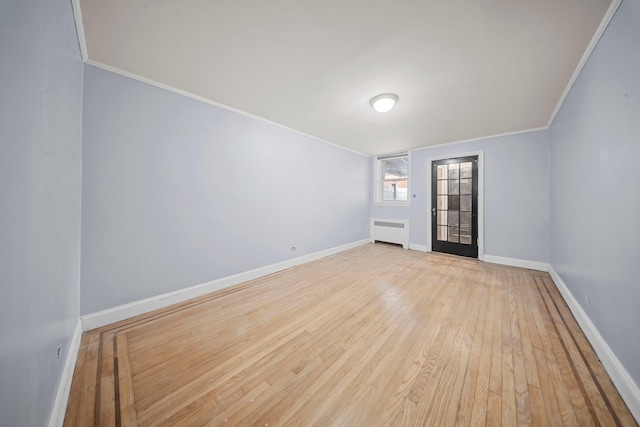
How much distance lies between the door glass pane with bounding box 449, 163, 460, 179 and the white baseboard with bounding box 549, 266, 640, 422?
115 inches

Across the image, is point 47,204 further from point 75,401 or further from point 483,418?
point 483,418

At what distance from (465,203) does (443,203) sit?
16.6 inches

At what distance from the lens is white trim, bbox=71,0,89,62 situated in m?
1.49

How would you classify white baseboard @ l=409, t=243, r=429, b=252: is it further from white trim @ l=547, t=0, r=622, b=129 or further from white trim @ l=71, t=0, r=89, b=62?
white trim @ l=71, t=0, r=89, b=62

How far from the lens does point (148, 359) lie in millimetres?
1656

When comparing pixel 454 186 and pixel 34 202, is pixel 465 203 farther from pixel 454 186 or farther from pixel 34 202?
pixel 34 202

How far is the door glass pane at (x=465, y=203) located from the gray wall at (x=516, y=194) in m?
0.27

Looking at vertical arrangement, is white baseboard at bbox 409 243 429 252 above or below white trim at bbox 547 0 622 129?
below

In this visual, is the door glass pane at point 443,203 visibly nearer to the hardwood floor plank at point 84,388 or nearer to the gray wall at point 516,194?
the gray wall at point 516,194

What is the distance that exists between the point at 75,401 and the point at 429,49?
3.61 metres

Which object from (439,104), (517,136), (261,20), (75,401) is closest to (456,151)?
(517,136)

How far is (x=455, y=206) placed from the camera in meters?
4.66

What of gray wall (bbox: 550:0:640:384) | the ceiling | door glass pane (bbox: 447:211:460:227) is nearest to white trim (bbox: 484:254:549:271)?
door glass pane (bbox: 447:211:460:227)

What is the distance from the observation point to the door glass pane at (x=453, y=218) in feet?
15.3
